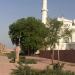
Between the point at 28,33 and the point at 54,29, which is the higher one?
the point at 28,33

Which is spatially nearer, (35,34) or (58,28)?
(58,28)

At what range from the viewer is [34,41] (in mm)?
61594

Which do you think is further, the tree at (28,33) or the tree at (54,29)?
the tree at (28,33)

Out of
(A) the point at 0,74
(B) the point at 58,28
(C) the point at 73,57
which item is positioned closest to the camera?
(A) the point at 0,74

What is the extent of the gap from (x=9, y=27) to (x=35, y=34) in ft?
26.3

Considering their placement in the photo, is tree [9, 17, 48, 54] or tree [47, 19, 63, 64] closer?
tree [47, 19, 63, 64]

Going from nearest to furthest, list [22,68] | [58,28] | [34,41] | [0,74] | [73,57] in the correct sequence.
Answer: [22,68], [0,74], [58,28], [73,57], [34,41]

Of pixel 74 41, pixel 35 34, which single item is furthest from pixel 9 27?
pixel 74 41

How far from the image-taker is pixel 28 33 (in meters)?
62.4

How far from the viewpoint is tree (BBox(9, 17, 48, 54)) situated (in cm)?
6166

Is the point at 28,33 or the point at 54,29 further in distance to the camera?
the point at 28,33

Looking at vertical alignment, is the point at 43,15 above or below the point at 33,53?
above

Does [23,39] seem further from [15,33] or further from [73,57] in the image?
[73,57]

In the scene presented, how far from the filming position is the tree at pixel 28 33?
6166 cm
